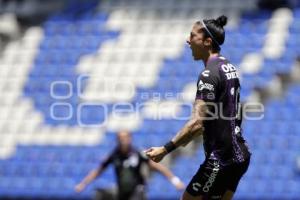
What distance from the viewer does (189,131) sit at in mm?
5660

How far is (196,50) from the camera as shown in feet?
19.9

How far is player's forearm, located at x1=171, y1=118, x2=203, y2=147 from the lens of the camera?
566cm

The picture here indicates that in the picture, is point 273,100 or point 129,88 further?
point 129,88

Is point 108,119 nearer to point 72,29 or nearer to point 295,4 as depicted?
point 72,29

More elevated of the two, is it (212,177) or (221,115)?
(221,115)

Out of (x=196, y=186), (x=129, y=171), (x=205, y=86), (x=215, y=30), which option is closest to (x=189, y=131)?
(x=205, y=86)

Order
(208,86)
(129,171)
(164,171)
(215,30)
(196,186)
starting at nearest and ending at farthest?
(208,86) → (196,186) → (215,30) → (164,171) → (129,171)

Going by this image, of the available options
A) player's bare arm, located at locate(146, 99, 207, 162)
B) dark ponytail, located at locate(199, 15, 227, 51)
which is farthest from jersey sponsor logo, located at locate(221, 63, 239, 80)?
player's bare arm, located at locate(146, 99, 207, 162)

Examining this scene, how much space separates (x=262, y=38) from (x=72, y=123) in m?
3.77

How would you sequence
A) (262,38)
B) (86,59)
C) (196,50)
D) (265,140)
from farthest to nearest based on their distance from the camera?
(86,59)
(262,38)
(265,140)
(196,50)

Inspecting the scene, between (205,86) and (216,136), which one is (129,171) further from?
(205,86)

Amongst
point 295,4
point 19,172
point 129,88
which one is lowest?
point 19,172

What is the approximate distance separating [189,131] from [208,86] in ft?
1.24

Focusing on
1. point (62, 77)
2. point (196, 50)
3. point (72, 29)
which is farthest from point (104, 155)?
point (196, 50)
